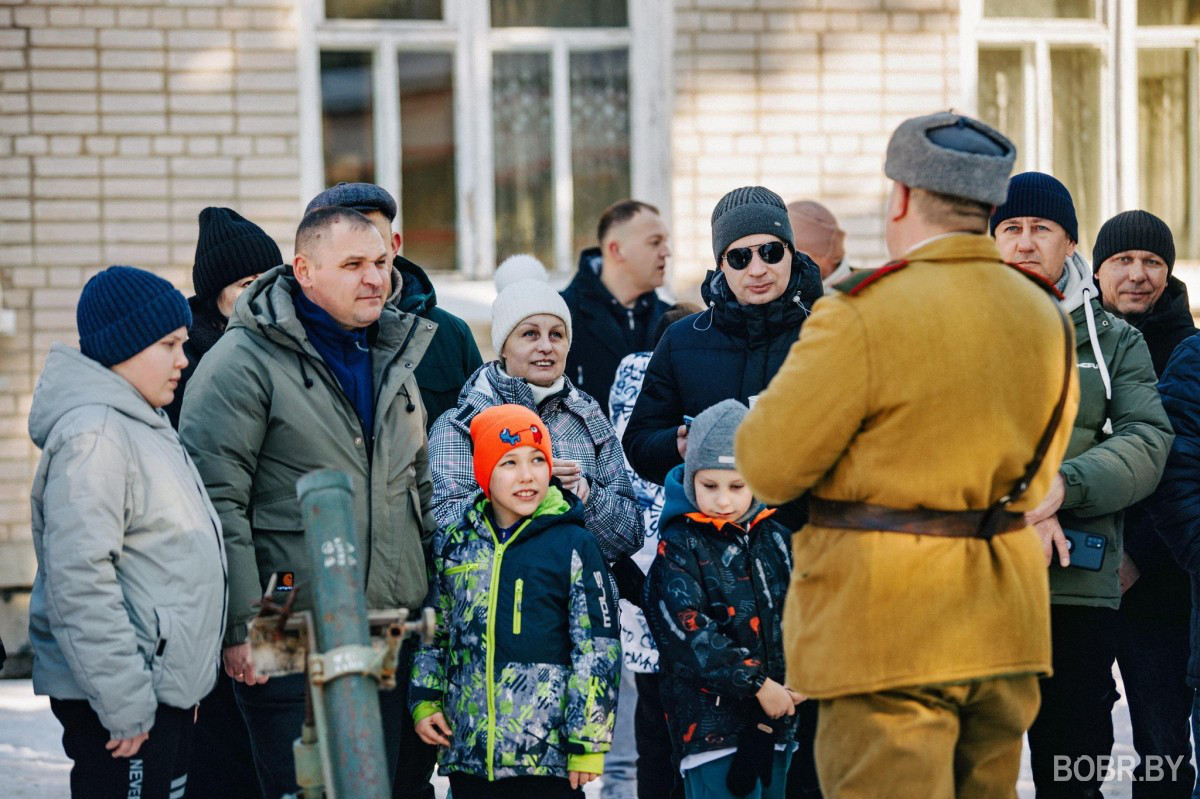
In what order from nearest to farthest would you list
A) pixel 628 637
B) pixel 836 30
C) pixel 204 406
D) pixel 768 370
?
pixel 204 406
pixel 768 370
pixel 628 637
pixel 836 30

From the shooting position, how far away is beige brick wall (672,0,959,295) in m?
8.01

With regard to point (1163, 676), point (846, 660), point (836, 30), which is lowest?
point (1163, 676)

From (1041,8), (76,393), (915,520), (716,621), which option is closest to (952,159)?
(915,520)

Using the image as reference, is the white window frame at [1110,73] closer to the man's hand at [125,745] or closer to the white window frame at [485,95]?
the white window frame at [485,95]

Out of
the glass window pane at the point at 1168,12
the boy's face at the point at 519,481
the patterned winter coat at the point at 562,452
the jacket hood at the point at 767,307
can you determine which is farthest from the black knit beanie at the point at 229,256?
the glass window pane at the point at 1168,12

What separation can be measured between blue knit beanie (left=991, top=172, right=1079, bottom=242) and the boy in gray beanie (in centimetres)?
107

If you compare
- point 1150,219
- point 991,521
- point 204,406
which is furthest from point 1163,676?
point 204,406

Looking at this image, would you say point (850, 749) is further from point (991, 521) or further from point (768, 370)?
point (768, 370)

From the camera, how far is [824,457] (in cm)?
303

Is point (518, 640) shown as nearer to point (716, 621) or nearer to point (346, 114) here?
point (716, 621)

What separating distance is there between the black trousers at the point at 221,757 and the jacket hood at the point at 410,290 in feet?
4.53

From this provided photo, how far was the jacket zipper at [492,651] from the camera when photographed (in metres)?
4.01

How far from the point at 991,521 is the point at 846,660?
0.42 m

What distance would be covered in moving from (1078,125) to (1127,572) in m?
4.54
